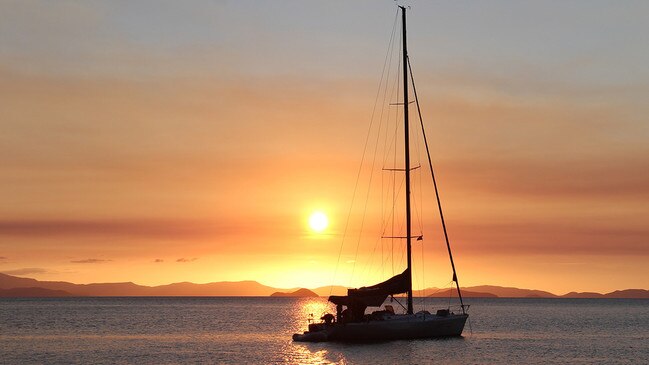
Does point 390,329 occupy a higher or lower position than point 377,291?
lower

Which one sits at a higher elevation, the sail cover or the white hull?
the sail cover

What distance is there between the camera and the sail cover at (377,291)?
71438 millimetres

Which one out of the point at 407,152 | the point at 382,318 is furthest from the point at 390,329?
the point at 407,152

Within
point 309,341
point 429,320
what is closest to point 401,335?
point 429,320

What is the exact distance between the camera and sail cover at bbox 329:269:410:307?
71438mm

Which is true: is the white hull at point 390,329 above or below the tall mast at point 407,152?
below

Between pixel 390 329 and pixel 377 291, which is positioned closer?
pixel 390 329

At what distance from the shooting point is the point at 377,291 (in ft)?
235

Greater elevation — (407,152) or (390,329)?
(407,152)

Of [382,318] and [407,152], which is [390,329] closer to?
[382,318]

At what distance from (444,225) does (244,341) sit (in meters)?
27.3

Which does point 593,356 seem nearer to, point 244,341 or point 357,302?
point 357,302

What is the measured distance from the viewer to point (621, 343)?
9550 centimetres

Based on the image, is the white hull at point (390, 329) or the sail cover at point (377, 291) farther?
the sail cover at point (377, 291)
